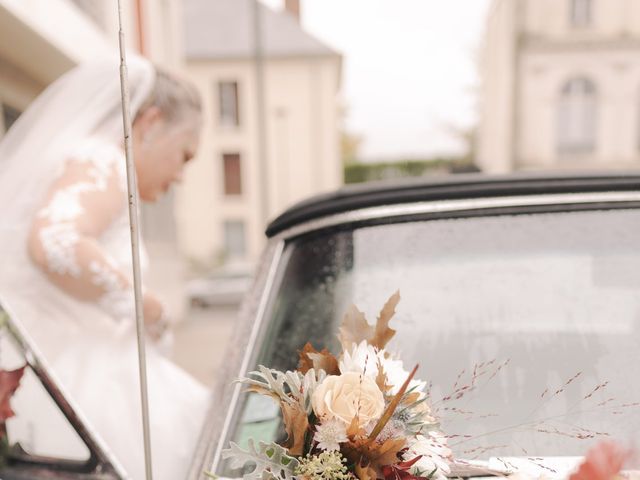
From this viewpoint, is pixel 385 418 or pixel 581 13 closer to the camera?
pixel 385 418

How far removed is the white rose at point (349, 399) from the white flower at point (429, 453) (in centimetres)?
10

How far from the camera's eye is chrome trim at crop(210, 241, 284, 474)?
1.41 meters

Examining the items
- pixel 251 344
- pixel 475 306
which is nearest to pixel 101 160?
pixel 251 344

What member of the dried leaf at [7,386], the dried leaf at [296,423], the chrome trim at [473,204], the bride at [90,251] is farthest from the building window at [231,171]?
the dried leaf at [296,423]

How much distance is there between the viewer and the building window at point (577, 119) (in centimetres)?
2366

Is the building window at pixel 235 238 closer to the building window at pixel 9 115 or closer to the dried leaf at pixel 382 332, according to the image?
the building window at pixel 9 115

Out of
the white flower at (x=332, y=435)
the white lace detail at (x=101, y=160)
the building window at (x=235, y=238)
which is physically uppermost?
the white lace detail at (x=101, y=160)

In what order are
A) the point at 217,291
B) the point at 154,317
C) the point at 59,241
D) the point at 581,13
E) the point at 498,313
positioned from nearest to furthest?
the point at 498,313 → the point at 59,241 → the point at 154,317 → the point at 217,291 → the point at 581,13

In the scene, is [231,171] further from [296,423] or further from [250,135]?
[296,423]

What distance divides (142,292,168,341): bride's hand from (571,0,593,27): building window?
2419 centimetres

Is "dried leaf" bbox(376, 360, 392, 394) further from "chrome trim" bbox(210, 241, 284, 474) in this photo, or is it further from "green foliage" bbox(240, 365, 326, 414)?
"chrome trim" bbox(210, 241, 284, 474)

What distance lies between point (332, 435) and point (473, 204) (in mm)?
916

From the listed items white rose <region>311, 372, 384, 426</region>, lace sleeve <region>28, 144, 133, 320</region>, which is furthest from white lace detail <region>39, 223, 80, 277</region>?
white rose <region>311, 372, 384, 426</region>

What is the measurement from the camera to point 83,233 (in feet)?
5.89
